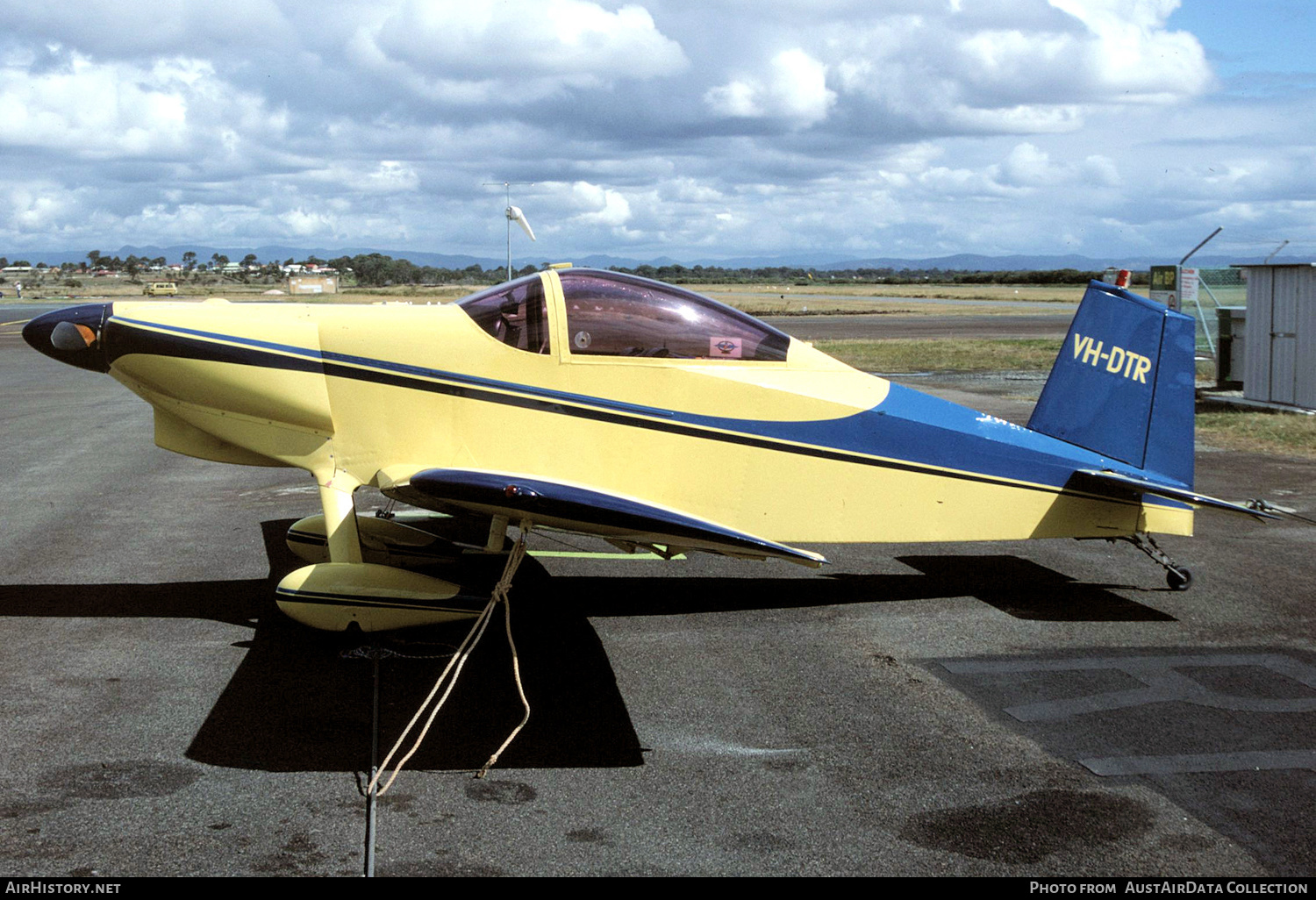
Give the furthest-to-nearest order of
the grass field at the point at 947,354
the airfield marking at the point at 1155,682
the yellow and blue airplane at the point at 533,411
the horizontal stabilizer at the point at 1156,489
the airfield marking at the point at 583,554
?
the grass field at the point at 947,354 < the airfield marking at the point at 583,554 < the horizontal stabilizer at the point at 1156,489 < the yellow and blue airplane at the point at 533,411 < the airfield marking at the point at 1155,682

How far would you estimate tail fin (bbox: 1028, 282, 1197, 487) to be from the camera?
23.2 ft

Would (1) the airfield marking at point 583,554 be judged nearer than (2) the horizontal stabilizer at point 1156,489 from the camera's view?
No

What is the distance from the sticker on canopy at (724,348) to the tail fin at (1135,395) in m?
2.28

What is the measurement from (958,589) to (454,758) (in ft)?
13.9

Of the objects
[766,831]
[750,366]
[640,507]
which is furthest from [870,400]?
Answer: [766,831]

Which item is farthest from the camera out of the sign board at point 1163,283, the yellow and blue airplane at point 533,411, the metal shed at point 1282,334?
the sign board at point 1163,283

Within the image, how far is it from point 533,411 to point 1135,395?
162 inches

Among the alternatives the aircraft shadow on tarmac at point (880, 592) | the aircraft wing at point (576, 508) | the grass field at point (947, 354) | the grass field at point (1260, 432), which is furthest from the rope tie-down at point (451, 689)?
the grass field at point (947, 354)

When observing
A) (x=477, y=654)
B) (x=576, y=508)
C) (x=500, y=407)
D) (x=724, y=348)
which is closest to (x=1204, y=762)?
(x=576, y=508)

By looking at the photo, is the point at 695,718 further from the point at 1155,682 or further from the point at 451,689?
the point at 1155,682

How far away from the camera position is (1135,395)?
7074mm

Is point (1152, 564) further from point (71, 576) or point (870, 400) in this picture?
point (71, 576)

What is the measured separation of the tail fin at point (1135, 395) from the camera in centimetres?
707

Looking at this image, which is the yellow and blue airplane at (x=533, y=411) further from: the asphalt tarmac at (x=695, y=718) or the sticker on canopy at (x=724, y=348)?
the asphalt tarmac at (x=695, y=718)
